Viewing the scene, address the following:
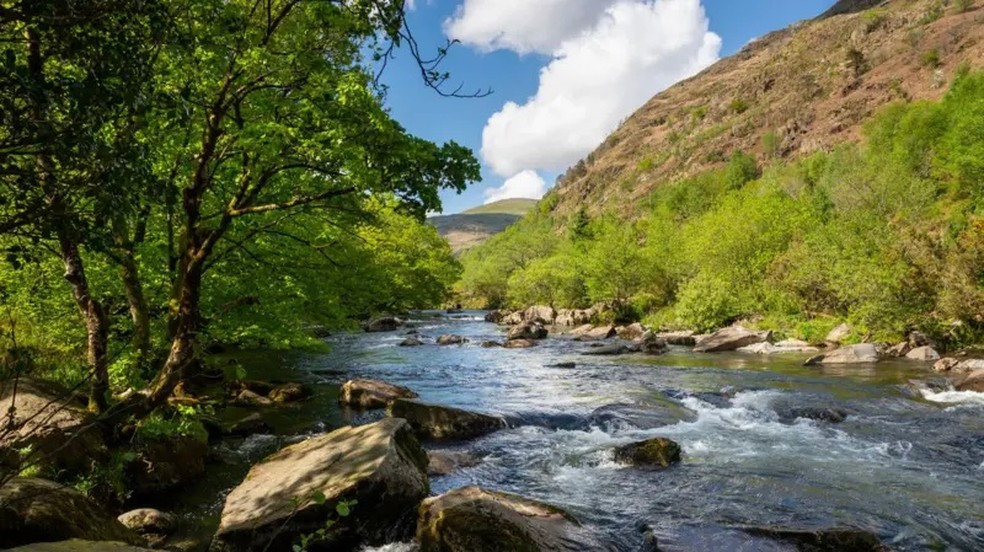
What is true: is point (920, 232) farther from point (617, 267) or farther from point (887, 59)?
point (887, 59)

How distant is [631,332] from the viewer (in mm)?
42062

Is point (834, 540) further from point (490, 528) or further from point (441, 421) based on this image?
point (441, 421)

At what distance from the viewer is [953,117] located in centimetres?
5769

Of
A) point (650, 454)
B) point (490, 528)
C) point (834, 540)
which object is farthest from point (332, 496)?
point (650, 454)

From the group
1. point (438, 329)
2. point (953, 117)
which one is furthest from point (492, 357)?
point (953, 117)

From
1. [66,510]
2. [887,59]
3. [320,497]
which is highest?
[887,59]

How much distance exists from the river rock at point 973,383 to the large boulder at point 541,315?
43132 mm

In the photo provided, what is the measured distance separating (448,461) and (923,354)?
23893 mm

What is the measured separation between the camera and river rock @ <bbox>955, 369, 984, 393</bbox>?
708 inches

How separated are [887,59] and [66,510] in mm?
161063

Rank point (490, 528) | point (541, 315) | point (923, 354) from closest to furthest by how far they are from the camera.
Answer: point (490, 528) < point (923, 354) < point (541, 315)

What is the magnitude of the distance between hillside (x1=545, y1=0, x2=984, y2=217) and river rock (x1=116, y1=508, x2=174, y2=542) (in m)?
122

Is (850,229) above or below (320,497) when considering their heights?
above

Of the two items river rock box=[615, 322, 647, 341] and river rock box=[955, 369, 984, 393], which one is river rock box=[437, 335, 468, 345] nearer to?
river rock box=[615, 322, 647, 341]
